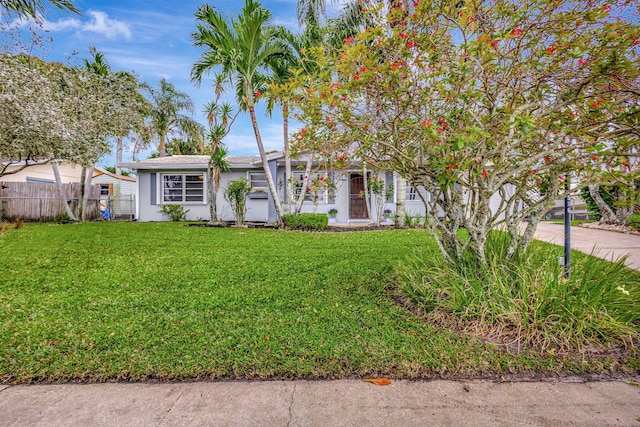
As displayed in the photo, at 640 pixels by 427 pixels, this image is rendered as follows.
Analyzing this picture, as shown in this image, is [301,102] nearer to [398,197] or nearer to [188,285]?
[188,285]

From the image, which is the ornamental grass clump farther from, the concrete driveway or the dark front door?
the dark front door

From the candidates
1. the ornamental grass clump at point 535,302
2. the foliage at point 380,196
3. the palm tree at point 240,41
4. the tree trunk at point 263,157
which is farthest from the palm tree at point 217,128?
the ornamental grass clump at point 535,302

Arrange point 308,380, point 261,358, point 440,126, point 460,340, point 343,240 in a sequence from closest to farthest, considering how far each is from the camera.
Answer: point 308,380 < point 261,358 < point 460,340 < point 440,126 < point 343,240

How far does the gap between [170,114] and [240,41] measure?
1814cm

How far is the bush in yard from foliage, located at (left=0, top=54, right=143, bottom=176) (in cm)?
745

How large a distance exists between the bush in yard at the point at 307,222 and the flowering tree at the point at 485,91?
8.20 m

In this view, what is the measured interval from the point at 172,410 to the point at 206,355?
65 cm

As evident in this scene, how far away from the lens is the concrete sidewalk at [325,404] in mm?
2299

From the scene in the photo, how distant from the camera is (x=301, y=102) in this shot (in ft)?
13.8

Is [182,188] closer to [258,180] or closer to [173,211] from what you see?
[173,211]

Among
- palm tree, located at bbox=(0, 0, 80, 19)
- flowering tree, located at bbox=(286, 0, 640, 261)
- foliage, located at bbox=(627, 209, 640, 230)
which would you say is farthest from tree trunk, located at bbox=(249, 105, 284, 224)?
foliage, located at bbox=(627, 209, 640, 230)

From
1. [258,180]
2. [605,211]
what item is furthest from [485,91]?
[258,180]

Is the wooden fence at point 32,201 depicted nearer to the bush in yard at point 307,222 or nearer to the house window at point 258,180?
the house window at point 258,180

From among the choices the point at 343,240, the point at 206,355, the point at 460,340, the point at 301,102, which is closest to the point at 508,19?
the point at 301,102
